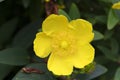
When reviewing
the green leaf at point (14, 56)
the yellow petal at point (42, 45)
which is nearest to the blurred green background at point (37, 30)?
the green leaf at point (14, 56)

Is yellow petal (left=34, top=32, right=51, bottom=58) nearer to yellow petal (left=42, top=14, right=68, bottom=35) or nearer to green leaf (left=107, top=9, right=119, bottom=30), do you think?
yellow petal (left=42, top=14, right=68, bottom=35)

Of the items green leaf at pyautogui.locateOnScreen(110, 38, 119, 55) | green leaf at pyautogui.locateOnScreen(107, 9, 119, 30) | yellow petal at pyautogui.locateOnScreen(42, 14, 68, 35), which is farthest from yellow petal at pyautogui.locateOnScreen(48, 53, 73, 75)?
green leaf at pyautogui.locateOnScreen(110, 38, 119, 55)

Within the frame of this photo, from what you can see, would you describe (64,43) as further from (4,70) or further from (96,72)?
(4,70)

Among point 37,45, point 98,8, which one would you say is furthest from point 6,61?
point 98,8

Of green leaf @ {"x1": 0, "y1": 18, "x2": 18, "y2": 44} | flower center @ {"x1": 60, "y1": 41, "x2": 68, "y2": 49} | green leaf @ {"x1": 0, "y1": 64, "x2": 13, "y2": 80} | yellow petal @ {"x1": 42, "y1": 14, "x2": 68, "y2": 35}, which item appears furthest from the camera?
green leaf @ {"x1": 0, "y1": 18, "x2": 18, "y2": 44}

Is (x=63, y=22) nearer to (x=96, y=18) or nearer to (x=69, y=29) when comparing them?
(x=69, y=29)

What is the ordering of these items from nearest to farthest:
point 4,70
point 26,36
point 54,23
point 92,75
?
point 54,23 → point 92,75 → point 4,70 → point 26,36

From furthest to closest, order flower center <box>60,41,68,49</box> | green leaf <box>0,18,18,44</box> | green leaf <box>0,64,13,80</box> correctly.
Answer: green leaf <box>0,18,18,44</box> < green leaf <box>0,64,13,80</box> < flower center <box>60,41,68,49</box>

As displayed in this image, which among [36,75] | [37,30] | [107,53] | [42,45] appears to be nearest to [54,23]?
[42,45]
